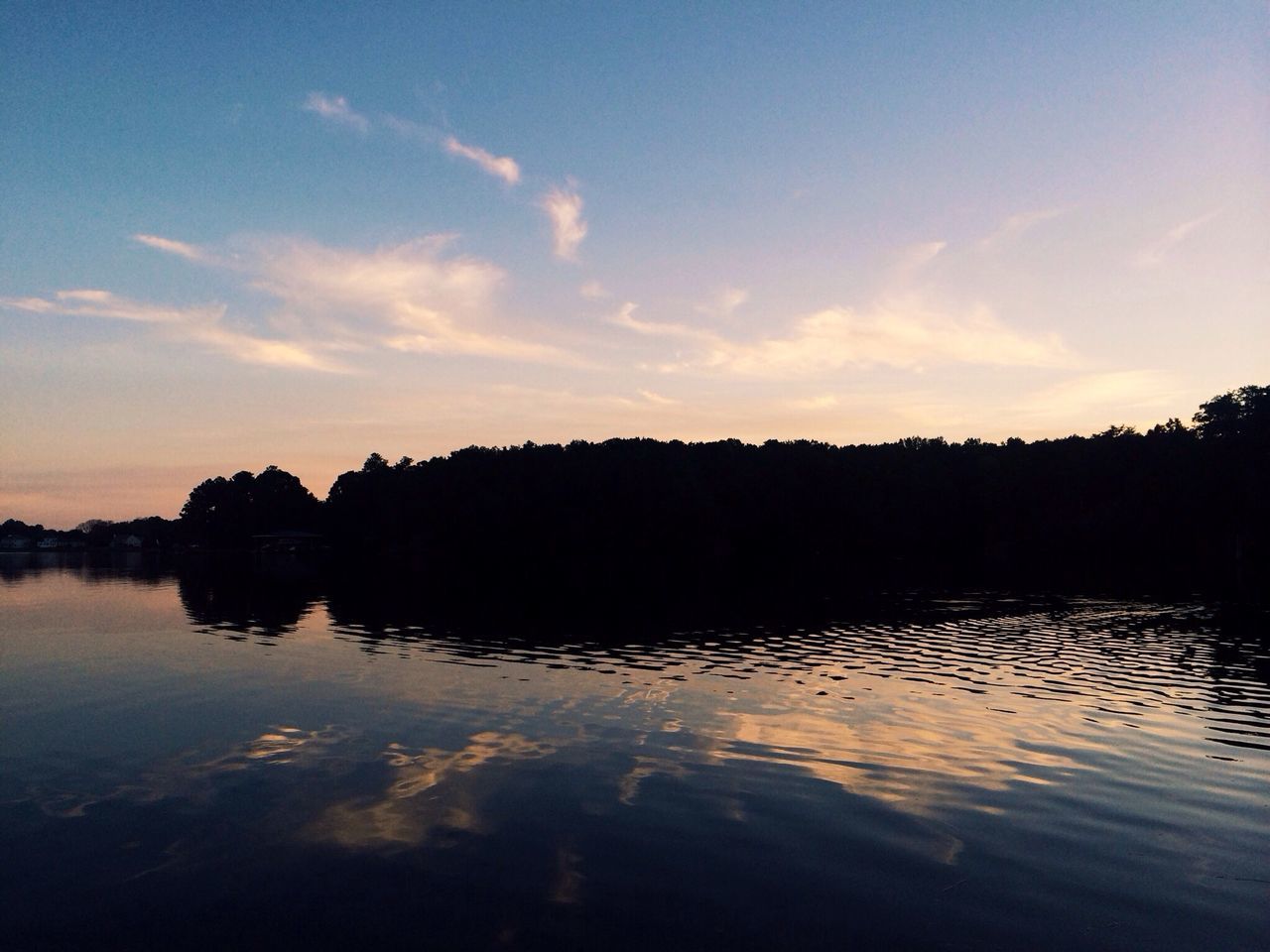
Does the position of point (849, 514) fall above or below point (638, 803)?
above

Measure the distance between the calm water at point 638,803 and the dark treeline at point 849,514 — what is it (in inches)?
2050

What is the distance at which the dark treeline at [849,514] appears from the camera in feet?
346

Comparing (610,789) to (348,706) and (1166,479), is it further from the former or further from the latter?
(1166,479)

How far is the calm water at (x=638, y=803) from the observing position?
1220 centimetres

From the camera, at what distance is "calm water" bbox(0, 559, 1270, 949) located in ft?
40.0

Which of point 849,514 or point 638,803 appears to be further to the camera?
point 849,514

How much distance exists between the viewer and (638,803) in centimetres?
1722

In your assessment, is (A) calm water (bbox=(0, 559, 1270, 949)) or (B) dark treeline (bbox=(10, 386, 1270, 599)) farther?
(B) dark treeline (bbox=(10, 386, 1270, 599))

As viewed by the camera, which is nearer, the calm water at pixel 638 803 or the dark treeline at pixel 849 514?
the calm water at pixel 638 803

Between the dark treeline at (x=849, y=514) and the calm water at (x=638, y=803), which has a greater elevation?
the dark treeline at (x=849, y=514)

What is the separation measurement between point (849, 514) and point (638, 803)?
153 meters

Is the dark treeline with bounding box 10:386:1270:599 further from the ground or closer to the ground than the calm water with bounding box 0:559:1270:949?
further from the ground

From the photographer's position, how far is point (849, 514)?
16462 centimetres

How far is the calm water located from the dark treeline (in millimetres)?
52070
